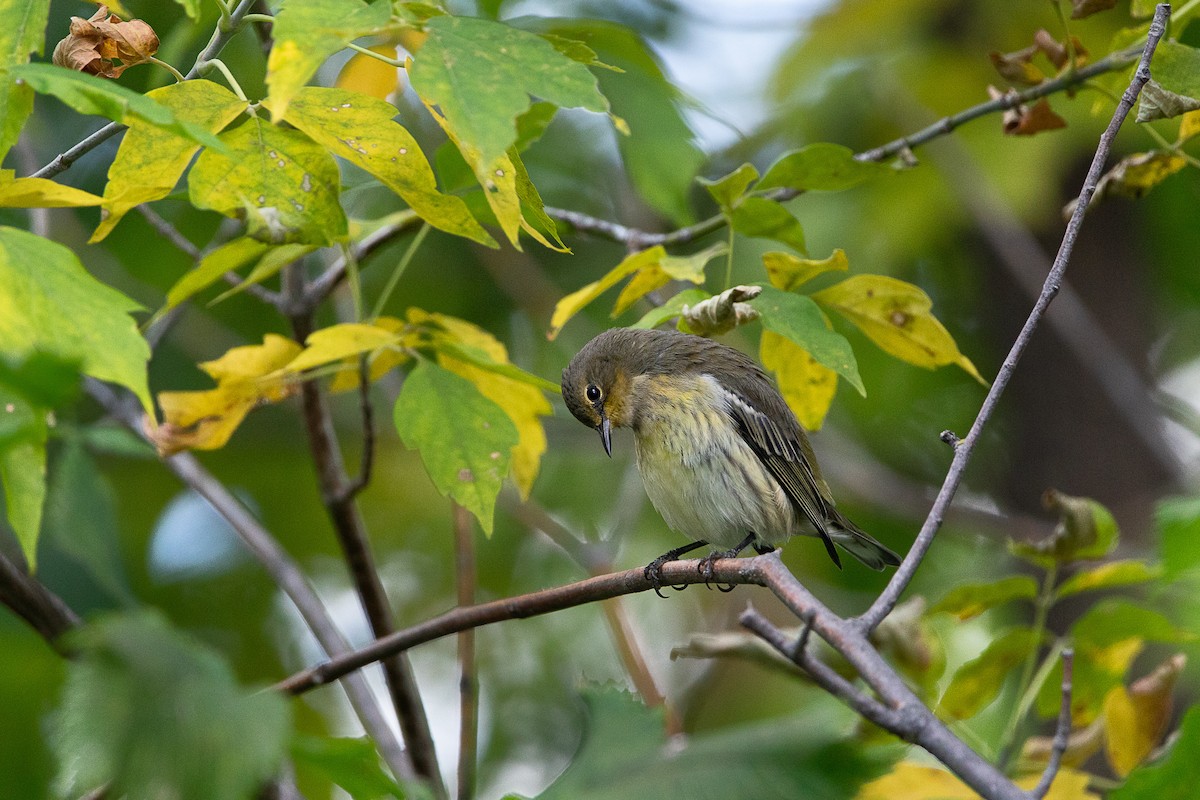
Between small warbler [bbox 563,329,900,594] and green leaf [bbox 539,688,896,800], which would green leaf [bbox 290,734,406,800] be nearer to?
green leaf [bbox 539,688,896,800]

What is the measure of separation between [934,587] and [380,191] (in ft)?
13.6

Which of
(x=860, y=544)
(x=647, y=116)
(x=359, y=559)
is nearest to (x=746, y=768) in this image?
(x=359, y=559)

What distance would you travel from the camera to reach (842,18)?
6.43 metres

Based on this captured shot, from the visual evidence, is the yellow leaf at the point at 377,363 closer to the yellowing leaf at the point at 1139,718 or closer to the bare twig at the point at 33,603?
the bare twig at the point at 33,603

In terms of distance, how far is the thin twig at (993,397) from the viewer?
173 cm

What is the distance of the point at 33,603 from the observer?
2.68m

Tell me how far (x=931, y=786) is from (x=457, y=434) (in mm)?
1503

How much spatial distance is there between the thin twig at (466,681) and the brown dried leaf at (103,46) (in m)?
1.47

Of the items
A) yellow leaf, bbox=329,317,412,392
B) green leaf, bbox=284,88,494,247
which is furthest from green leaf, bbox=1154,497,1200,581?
yellow leaf, bbox=329,317,412,392

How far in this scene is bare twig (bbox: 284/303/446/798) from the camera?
3.39 meters

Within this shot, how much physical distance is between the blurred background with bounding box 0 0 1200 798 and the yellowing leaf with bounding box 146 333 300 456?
7.47ft

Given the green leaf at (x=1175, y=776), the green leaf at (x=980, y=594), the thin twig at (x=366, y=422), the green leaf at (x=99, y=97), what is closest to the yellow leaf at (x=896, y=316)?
the green leaf at (x=980, y=594)

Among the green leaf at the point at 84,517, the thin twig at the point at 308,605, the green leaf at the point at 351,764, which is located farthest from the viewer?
the thin twig at the point at 308,605

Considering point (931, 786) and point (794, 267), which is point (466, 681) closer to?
point (931, 786)
